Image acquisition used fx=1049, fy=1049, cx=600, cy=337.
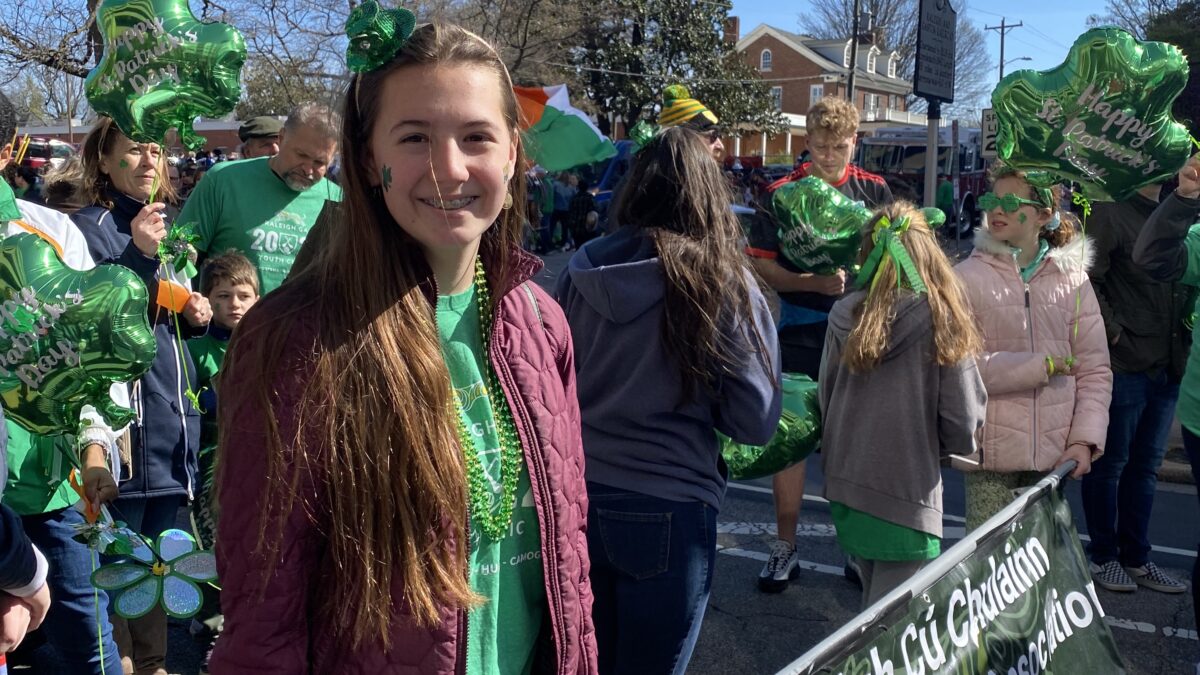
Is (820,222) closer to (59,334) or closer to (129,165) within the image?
(129,165)

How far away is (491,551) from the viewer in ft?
5.18

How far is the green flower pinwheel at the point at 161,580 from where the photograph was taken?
2357mm

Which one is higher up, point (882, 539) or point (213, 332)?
point (213, 332)

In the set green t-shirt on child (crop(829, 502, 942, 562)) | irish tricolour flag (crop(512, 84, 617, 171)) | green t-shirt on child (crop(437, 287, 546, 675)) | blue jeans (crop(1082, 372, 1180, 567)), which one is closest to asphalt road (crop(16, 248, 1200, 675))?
blue jeans (crop(1082, 372, 1180, 567))

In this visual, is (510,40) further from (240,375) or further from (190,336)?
(240,375)

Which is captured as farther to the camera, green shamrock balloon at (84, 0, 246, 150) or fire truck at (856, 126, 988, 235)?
fire truck at (856, 126, 988, 235)

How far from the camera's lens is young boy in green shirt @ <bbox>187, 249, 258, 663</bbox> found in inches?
149

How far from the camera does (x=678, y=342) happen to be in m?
2.46

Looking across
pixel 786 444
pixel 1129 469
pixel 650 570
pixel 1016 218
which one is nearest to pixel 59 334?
pixel 650 570

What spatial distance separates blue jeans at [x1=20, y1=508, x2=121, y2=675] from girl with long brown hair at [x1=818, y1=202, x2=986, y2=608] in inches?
87.0

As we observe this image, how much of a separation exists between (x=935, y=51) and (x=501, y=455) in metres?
8.47

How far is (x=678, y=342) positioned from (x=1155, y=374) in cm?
306

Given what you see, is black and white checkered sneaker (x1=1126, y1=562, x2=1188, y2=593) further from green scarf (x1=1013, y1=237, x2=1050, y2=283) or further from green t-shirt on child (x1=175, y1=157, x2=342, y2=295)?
green t-shirt on child (x1=175, y1=157, x2=342, y2=295)

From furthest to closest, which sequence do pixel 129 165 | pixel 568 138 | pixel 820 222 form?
1. pixel 568 138
2. pixel 820 222
3. pixel 129 165
